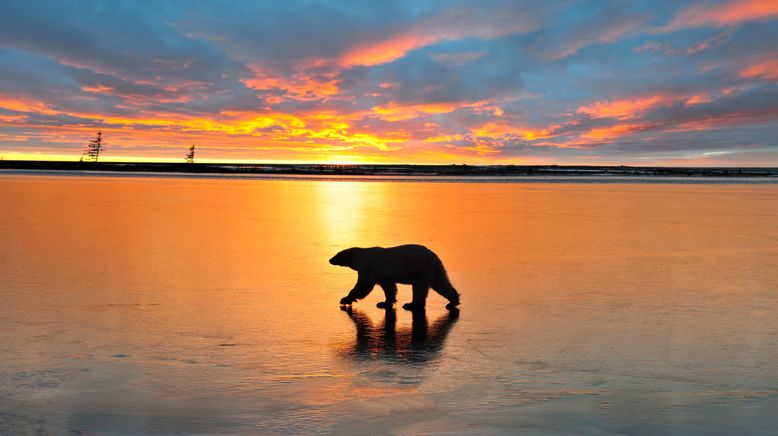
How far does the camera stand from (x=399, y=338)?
7266mm

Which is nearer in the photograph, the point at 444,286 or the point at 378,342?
the point at 378,342

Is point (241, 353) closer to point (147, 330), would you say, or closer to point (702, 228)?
point (147, 330)

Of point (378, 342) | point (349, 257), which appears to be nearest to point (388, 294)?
point (349, 257)

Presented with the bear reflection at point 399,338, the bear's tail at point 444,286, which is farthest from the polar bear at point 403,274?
the bear reflection at point 399,338

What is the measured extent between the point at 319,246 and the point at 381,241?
165 cm

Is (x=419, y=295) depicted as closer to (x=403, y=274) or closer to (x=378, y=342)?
(x=403, y=274)

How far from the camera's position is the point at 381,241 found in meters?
15.4

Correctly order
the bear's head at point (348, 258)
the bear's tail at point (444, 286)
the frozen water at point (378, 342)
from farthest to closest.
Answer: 1. the bear's head at point (348, 258)
2. the bear's tail at point (444, 286)
3. the frozen water at point (378, 342)

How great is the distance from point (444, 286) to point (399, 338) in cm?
175

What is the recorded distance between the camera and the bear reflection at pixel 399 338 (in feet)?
21.3

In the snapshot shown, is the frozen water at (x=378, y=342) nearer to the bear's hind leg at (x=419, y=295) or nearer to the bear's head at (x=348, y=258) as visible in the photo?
the bear's hind leg at (x=419, y=295)

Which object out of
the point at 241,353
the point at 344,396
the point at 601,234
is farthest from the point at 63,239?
the point at 601,234

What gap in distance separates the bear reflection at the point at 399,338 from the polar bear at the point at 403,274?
248 mm

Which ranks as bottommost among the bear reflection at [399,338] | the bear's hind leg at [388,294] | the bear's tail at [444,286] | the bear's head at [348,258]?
the bear reflection at [399,338]
